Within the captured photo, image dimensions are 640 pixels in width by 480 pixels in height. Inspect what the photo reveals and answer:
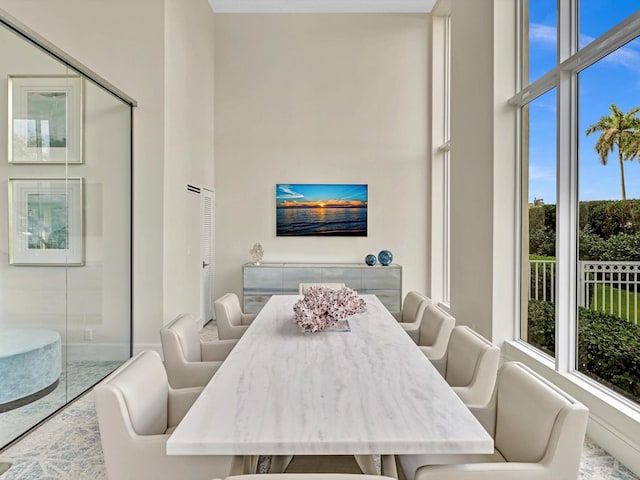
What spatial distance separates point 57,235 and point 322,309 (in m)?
2.09

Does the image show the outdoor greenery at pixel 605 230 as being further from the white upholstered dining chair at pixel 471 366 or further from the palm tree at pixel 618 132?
the white upholstered dining chair at pixel 471 366

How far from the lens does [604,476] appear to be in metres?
2.27

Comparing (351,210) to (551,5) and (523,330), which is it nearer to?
(523,330)

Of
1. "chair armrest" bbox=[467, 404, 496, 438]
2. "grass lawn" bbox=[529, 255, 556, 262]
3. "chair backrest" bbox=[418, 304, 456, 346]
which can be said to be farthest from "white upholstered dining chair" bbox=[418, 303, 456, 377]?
"grass lawn" bbox=[529, 255, 556, 262]

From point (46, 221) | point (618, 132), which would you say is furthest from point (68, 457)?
point (618, 132)

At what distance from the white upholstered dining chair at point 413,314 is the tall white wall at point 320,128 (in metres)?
2.92

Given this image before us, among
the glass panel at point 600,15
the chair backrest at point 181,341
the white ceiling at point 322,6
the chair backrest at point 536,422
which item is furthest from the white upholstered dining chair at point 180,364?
the white ceiling at point 322,6

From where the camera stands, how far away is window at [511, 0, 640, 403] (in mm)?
2463

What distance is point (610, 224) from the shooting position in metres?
2.59

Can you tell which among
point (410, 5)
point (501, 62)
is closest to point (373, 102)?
point (410, 5)

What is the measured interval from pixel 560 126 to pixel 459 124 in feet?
5.53

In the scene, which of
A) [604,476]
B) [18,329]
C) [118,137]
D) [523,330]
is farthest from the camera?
[118,137]

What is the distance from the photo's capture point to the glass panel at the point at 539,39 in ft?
10.7

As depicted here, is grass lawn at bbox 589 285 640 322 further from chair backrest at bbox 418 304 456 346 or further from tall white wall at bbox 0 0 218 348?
tall white wall at bbox 0 0 218 348
